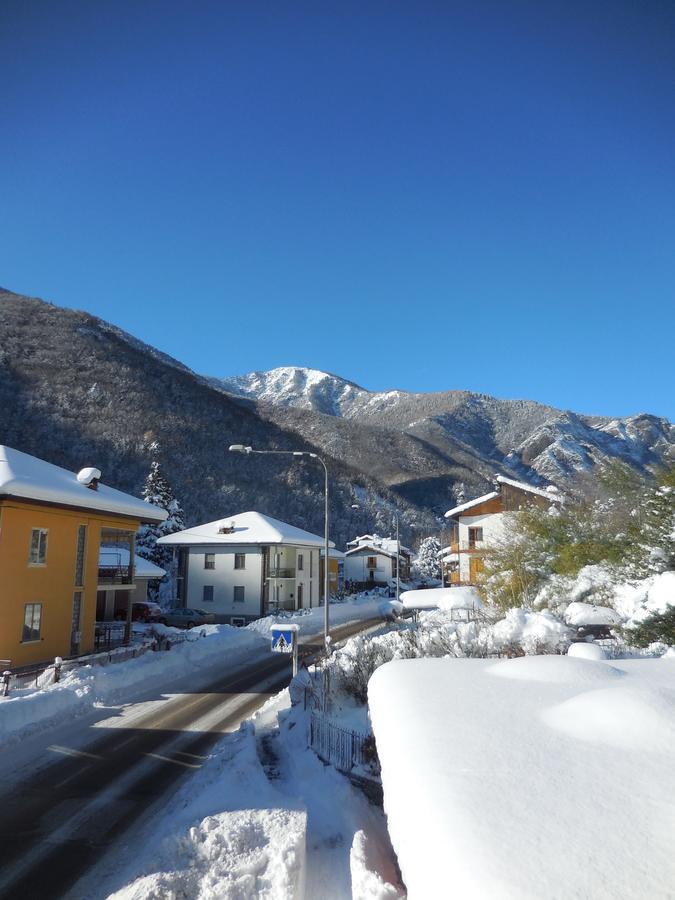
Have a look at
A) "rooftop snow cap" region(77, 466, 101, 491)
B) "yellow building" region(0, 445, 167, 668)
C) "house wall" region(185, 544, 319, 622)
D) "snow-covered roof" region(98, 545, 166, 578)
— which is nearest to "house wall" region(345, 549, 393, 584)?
"house wall" region(185, 544, 319, 622)

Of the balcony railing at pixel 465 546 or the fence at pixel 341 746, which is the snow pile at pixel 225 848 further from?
the balcony railing at pixel 465 546

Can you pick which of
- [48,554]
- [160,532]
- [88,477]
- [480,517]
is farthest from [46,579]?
[160,532]

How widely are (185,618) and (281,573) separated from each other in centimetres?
841

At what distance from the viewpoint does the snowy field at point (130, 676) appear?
47.0 feet

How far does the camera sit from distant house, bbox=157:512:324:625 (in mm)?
44781

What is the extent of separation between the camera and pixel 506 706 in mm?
6066

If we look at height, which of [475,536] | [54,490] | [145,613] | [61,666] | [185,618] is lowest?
[185,618]

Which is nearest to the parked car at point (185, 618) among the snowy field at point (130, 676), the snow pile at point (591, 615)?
the snowy field at point (130, 676)

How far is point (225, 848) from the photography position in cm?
749

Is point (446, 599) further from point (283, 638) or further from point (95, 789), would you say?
point (95, 789)

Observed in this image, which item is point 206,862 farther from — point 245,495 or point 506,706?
point 245,495

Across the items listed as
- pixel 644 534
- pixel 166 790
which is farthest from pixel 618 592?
pixel 166 790

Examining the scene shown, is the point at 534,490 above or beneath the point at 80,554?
above

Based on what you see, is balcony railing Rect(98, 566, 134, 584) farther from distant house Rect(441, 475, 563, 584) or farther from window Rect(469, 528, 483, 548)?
window Rect(469, 528, 483, 548)
